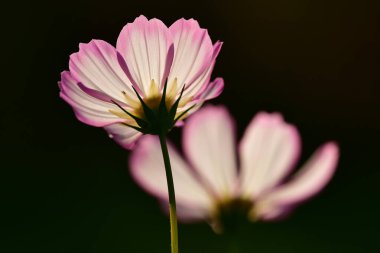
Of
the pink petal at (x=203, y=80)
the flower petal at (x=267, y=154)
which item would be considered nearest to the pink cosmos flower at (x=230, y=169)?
the flower petal at (x=267, y=154)

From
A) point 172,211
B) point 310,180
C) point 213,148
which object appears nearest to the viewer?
point 172,211

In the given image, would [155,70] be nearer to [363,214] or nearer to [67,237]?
[67,237]

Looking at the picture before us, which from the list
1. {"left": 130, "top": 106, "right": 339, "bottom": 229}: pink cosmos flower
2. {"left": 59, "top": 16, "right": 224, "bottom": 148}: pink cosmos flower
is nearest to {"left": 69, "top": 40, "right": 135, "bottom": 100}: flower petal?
{"left": 59, "top": 16, "right": 224, "bottom": 148}: pink cosmos flower

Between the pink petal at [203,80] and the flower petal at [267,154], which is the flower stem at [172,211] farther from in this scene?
the flower petal at [267,154]

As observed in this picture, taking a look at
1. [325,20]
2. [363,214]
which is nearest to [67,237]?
[363,214]

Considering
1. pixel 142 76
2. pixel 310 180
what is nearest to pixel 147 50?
pixel 142 76

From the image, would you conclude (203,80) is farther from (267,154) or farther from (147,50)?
(267,154)
